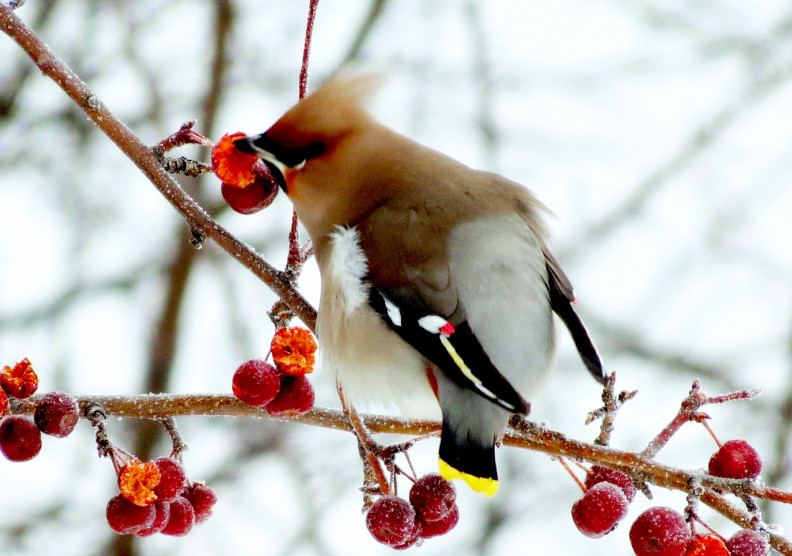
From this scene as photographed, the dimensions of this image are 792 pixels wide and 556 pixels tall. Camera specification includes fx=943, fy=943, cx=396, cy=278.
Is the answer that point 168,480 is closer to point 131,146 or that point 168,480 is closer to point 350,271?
point 131,146

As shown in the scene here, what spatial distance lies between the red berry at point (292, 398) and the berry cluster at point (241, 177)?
516 mm

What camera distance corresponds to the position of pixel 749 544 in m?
1.77

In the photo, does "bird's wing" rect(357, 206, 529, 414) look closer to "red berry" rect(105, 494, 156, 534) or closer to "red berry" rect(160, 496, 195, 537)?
"red berry" rect(160, 496, 195, 537)

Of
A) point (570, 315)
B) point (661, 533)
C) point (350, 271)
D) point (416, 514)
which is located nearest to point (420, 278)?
point (350, 271)

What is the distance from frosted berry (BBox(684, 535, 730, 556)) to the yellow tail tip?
1.42ft

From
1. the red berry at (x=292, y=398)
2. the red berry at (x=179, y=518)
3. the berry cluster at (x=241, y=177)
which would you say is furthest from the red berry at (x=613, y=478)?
the berry cluster at (x=241, y=177)

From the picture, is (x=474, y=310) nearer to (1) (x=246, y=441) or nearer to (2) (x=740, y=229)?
(1) (x=246, y=441)

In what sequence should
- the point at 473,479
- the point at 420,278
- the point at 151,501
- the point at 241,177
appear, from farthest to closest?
the point at 420,278, the point at 241,177, the point at 473,479, the point at 151,501

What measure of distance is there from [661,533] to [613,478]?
0.88 ft

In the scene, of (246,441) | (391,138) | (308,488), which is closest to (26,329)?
(246,441)

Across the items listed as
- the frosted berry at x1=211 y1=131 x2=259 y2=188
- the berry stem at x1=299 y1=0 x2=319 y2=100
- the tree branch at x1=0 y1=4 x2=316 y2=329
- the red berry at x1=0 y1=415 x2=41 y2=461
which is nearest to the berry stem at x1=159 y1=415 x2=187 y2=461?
the red berry at x1=0 y1=415 x2=41 y2=461

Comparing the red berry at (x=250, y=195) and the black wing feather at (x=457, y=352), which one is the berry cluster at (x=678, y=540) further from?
the red berry at (x=250, y=195)

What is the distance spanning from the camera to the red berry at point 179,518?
1.94 meters

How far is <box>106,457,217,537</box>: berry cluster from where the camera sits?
1757 millimetres
